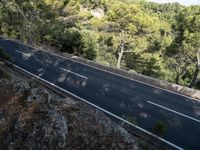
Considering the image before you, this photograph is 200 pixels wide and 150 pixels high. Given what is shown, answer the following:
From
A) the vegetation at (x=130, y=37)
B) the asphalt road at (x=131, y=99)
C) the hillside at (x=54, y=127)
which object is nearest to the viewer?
the hillside at (x=54, y=127)

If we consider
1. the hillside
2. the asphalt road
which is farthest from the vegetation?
the hillside

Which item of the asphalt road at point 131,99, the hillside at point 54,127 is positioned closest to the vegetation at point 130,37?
the asphalt road at point 131,99

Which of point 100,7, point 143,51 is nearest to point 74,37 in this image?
point 143,51

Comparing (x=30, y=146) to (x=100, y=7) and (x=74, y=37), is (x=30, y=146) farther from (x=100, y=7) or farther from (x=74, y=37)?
(x=100, y=7)

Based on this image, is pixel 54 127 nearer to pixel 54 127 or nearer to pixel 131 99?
pixel 54 127

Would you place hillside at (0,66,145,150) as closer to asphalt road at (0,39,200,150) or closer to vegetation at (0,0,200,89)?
asphalt road at (0,39,200,150)

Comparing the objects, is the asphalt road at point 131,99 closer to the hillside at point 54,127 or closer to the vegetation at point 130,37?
the hillside at point 54,127
